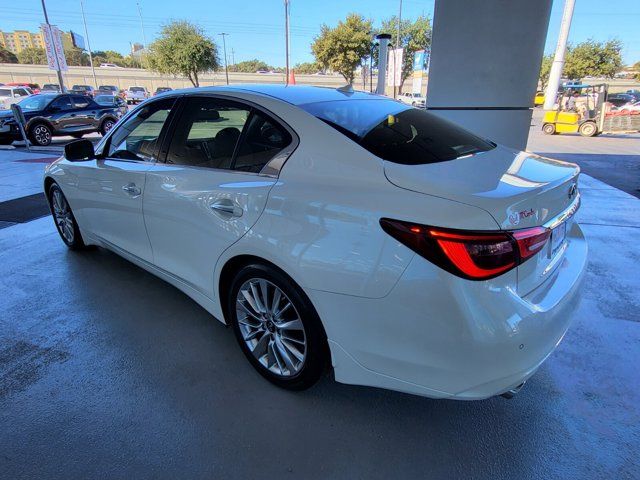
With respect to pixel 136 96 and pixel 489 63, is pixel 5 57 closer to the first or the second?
pixel 136 96

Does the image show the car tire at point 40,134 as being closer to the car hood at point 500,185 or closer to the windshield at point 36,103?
the windshield at point 36,103

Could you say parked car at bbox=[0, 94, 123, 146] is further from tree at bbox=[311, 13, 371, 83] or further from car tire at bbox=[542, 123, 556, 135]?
tree at bbox=[311, 13, 371, 83]

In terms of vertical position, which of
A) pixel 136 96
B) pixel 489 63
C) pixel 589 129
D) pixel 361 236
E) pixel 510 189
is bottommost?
pixel 589 129

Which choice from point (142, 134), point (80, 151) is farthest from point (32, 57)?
point (142, 134)

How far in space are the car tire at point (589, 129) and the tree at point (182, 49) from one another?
31.9m

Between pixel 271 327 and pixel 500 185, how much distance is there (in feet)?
4.55

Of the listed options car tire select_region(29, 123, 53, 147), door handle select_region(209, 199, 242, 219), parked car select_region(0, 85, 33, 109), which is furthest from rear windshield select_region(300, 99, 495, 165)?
parked car select_region(0, 85, 33, 109)

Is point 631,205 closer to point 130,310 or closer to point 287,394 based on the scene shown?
point 287,394

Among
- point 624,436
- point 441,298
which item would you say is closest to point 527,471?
point 624,436

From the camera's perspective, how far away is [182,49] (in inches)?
1444

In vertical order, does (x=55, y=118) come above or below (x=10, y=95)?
below

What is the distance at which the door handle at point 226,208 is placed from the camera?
2.19 m

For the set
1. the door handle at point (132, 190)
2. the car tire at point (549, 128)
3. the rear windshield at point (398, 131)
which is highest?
the rear windshield at point (398, 131)

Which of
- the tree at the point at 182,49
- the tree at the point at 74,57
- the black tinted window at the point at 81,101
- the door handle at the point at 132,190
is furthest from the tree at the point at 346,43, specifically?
the tree at the point at 74,57
